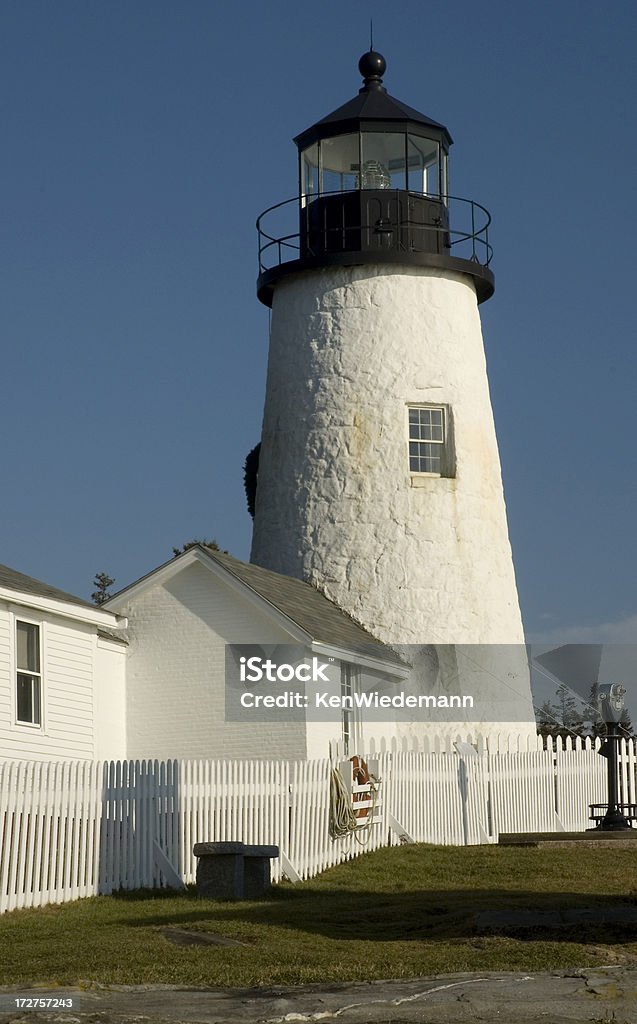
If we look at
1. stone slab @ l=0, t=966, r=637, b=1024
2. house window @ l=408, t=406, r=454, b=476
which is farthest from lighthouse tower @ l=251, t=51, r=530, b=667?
stone slab @ l=0, t=966, r=637, b=1024

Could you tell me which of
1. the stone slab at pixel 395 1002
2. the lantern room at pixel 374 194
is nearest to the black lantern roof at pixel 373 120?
the lantern room at pixel 374 194

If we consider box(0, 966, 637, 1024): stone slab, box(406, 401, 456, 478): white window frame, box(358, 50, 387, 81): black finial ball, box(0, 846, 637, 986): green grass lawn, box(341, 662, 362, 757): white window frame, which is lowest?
box(0, 846, 637, 986): green grass lawn

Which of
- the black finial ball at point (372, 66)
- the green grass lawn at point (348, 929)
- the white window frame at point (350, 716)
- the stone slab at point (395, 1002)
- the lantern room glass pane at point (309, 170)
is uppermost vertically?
the black finial ball at point (372, 66)

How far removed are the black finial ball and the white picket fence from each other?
12205 millimetres

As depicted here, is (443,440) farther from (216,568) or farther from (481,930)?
(481,930)

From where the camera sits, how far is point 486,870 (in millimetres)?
17469

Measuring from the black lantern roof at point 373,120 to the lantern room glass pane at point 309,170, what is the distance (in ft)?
0.46

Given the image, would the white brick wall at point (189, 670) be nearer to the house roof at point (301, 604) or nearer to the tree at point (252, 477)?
the house roof at point (301, 604)

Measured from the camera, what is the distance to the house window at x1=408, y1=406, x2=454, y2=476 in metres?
25.1

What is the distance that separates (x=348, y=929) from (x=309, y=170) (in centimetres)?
1658

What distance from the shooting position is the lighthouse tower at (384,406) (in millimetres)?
24703

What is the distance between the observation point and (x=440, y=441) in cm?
2522

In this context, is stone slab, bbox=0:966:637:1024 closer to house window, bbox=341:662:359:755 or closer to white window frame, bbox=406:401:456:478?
house window, bbox=341:662:359:755

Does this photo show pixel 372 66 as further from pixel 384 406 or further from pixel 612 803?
pixel 612 803
